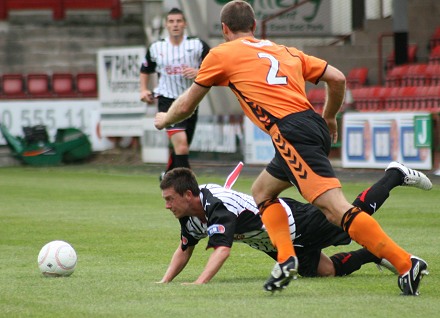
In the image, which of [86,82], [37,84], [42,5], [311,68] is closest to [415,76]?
[86,82]

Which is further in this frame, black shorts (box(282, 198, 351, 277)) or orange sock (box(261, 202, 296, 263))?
black shorts (box(282, 198, 351, 277))

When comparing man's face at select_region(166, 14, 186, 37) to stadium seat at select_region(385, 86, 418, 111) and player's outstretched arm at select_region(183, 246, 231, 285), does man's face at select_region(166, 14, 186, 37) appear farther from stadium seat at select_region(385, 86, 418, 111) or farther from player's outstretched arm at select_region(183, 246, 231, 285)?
player's outstretched arm at select_region(183, 246, 231, 285)

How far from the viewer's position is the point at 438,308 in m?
5.64

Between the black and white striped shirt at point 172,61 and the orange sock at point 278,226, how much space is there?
6.98 metres

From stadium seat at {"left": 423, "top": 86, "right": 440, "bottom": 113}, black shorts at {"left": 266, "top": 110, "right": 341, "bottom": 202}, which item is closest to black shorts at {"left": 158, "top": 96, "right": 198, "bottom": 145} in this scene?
stadium seat at {"left": 423, "top": 86, "right": 440, "bottom": 113}

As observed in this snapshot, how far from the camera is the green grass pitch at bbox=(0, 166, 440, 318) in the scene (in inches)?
227

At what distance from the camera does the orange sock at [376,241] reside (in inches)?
234

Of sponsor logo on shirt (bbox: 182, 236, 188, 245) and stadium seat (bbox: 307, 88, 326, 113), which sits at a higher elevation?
sponsor logo on shirt (bbox: 182, 236, 188, 245)

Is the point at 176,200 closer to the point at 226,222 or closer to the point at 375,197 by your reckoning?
the point at 226,222

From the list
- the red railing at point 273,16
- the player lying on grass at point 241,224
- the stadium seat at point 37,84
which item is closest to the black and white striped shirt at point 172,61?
the player lying on grass at point 241,224

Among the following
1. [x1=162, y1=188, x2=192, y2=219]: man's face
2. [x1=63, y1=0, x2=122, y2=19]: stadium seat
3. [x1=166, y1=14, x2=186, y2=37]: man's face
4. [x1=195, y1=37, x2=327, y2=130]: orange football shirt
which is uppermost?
[x1=63, y1=0, x2=122, y2=19]: stadium seat

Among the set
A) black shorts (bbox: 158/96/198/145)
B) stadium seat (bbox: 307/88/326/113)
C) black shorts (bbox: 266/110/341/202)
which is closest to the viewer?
black shorts (bbox: 266/110/341/202)

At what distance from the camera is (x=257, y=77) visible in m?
6.30

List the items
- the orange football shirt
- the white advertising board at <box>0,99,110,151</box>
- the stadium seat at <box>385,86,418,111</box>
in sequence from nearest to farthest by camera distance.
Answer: the orange football shirt
the stadium seat at <box>385,86,418,111</box>
the white advertising board at <box>0,99,110,151</box>
